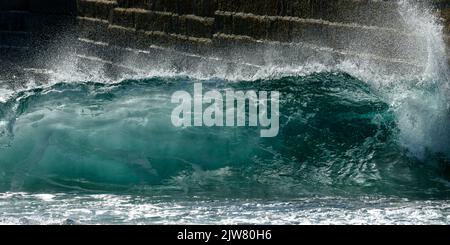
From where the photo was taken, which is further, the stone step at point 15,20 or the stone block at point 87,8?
the stone step at point 15,20

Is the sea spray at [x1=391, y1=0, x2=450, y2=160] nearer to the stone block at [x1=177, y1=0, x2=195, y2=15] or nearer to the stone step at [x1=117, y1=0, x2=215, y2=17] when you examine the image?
the stone step at [x1=117, y1=0, x2=215, y2=17]

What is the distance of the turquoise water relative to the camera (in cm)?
731

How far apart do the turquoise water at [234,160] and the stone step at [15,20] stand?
3105 mm

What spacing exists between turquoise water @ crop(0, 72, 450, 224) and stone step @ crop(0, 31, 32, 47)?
301 centimetres

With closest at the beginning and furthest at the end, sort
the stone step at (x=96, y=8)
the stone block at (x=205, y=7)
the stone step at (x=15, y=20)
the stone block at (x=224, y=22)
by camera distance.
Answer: the stone block at (x=224, y=22) < the stone block at (x=205, y=7) < the stone step at (x=96, y=8) < the stone step at (x=15, y=20)

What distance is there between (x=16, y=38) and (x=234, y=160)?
19.9ft

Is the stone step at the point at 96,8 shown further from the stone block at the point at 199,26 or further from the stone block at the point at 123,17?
the stone block at the point at 199,26

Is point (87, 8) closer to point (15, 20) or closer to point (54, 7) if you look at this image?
point (54, 7)

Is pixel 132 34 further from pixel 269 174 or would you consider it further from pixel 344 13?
pixel 269 174

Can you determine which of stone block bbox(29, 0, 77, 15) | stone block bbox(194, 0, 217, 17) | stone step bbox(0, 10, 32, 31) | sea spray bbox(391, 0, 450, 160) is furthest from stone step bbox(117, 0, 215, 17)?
sea spray bbox(391, 0, 450, 160)

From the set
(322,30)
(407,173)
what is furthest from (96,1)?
(407,173)

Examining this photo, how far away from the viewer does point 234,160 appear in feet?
29.9

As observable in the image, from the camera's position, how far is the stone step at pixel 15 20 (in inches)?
547

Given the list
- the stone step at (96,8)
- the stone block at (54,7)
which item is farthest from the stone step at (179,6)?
the stone block at (54,7)
